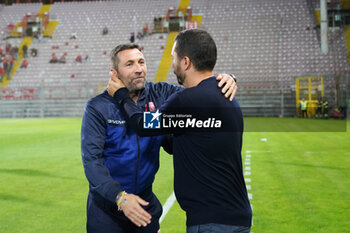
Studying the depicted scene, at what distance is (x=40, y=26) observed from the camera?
44.2 meters

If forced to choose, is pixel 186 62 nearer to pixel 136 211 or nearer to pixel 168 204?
pixel 136 211

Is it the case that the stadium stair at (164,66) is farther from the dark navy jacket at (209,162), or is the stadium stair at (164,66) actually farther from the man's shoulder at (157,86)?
the dark navy jacket at (209,162)

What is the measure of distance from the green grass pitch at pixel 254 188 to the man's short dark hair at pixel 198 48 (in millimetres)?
3312

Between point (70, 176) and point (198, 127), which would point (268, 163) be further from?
point (198, 127)

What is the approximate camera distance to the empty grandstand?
108ft

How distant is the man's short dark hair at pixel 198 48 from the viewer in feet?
7.81

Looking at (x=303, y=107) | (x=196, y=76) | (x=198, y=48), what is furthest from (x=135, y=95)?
(x=303, y=107)

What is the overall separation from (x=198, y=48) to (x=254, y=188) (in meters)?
5.53

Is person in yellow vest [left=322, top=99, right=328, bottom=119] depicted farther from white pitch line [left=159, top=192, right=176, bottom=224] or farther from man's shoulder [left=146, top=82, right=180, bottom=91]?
man's shoulder [left=146, top=82, right=180, bottom=91]

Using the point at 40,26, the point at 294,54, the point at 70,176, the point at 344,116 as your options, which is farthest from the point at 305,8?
the point at 70,176

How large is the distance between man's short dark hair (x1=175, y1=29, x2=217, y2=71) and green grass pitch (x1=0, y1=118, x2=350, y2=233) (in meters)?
3.31

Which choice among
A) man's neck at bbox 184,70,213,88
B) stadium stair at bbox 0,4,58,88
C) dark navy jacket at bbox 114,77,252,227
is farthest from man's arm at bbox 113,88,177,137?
stadium stair at bbox 0,4,58,88

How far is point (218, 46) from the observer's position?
3809 cm

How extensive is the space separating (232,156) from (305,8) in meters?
40.3
